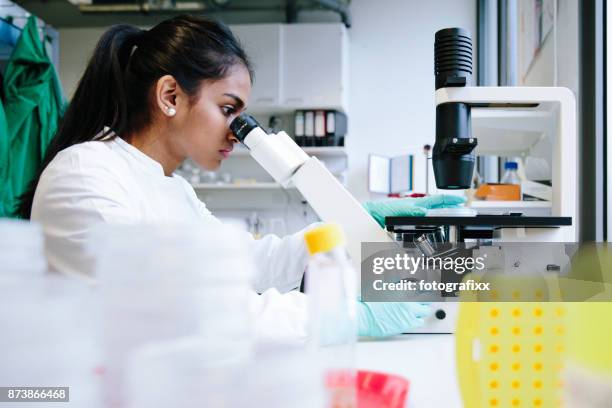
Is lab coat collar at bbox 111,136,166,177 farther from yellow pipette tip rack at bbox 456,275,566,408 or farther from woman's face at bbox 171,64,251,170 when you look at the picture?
yellow pipette tip rack at bbox 456,275,566,408

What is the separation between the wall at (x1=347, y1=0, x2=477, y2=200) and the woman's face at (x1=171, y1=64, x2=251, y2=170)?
345 centimetres

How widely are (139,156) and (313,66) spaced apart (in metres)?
3.29

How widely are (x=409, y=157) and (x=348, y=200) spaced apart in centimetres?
330

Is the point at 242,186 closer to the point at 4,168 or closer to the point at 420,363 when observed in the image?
the point at 4,168

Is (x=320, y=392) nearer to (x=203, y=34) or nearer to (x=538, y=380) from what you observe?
(x=538, y=380)

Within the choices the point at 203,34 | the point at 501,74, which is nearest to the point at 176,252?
the point at 203,34

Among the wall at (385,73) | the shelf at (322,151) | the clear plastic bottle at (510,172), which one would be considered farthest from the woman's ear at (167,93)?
the wall at (385,73)

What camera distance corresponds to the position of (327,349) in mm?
429

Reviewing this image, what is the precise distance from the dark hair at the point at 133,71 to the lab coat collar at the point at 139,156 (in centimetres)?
2

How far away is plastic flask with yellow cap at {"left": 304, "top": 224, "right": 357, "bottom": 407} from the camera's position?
0.43m

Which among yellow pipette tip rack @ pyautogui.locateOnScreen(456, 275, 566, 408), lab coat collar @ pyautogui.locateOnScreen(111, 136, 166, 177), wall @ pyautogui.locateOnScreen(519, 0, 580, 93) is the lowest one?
yellow pipette tip rack @ pyautogui.locateOnScreen(456, 275, 566, 408)

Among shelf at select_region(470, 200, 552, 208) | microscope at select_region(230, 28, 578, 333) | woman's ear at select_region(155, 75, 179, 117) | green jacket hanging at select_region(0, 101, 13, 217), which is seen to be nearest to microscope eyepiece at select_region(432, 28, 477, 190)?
microscope at select_region(230, 28, 578, 333)

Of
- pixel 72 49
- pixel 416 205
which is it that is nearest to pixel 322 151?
pixel 72 49

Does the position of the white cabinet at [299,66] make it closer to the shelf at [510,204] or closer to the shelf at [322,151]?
the shelf at [322,151]
